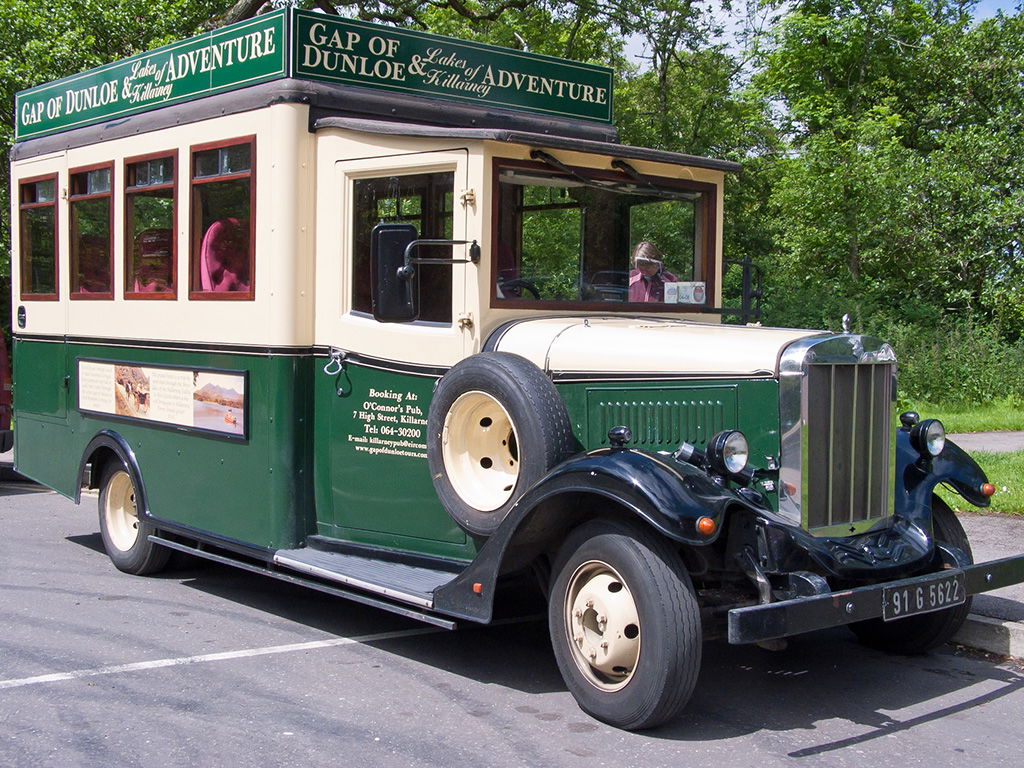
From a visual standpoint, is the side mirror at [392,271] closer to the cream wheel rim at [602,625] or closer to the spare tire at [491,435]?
the spare tire at [491,435]

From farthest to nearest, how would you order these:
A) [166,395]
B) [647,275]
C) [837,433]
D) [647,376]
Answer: [166,395]
[647,275]
[647,376]
[837,433]

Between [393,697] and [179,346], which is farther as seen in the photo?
[179,346]

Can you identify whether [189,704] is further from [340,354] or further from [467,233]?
[467,233]

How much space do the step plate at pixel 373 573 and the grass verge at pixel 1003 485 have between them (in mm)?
3809

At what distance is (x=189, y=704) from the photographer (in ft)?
16.3

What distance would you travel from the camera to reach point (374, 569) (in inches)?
227

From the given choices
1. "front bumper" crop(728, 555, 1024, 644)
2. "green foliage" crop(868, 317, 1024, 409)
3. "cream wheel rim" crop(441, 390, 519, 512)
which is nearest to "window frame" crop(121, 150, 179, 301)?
"cream wheel rim" crop(441, 390, 519, 512)

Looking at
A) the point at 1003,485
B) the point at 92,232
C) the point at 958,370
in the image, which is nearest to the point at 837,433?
the point at 1003,485

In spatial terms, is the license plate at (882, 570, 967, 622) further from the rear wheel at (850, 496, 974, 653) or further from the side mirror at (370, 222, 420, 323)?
the side mirror at (370, 222, 420, 323)

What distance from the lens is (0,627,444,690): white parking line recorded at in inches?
208

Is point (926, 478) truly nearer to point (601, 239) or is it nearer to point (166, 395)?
point (601, 239)

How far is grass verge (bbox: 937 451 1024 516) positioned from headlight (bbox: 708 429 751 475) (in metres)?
3.38

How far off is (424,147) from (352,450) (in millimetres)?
1595

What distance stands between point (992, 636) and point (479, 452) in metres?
2.73
